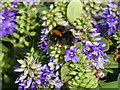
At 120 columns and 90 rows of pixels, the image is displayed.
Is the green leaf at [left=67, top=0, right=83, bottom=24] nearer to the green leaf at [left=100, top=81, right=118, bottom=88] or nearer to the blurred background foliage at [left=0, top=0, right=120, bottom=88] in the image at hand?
the blurred background foliage at [left=0, top=0, right=120, bottom=88]

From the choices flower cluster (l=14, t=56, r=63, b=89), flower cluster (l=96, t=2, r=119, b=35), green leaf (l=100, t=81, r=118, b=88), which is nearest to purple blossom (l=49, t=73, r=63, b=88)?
flower cluster (l=14, t=56, r=63, b=89)

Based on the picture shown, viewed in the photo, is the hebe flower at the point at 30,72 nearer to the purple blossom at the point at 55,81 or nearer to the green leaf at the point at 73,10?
the purple blossom at the point at 55,81

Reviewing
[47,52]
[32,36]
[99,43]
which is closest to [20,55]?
[32,36]

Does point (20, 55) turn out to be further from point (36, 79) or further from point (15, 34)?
point (36, 79)

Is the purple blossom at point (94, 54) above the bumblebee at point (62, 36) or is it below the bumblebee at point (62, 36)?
below

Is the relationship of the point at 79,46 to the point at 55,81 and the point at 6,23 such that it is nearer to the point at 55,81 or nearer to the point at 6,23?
the point at 55,81

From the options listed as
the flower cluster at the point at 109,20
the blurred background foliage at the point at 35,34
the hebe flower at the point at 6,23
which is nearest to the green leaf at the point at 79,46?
the blurred background foliage at the point at 35,34

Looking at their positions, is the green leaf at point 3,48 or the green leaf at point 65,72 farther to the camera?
the green leaf at point 3,48
